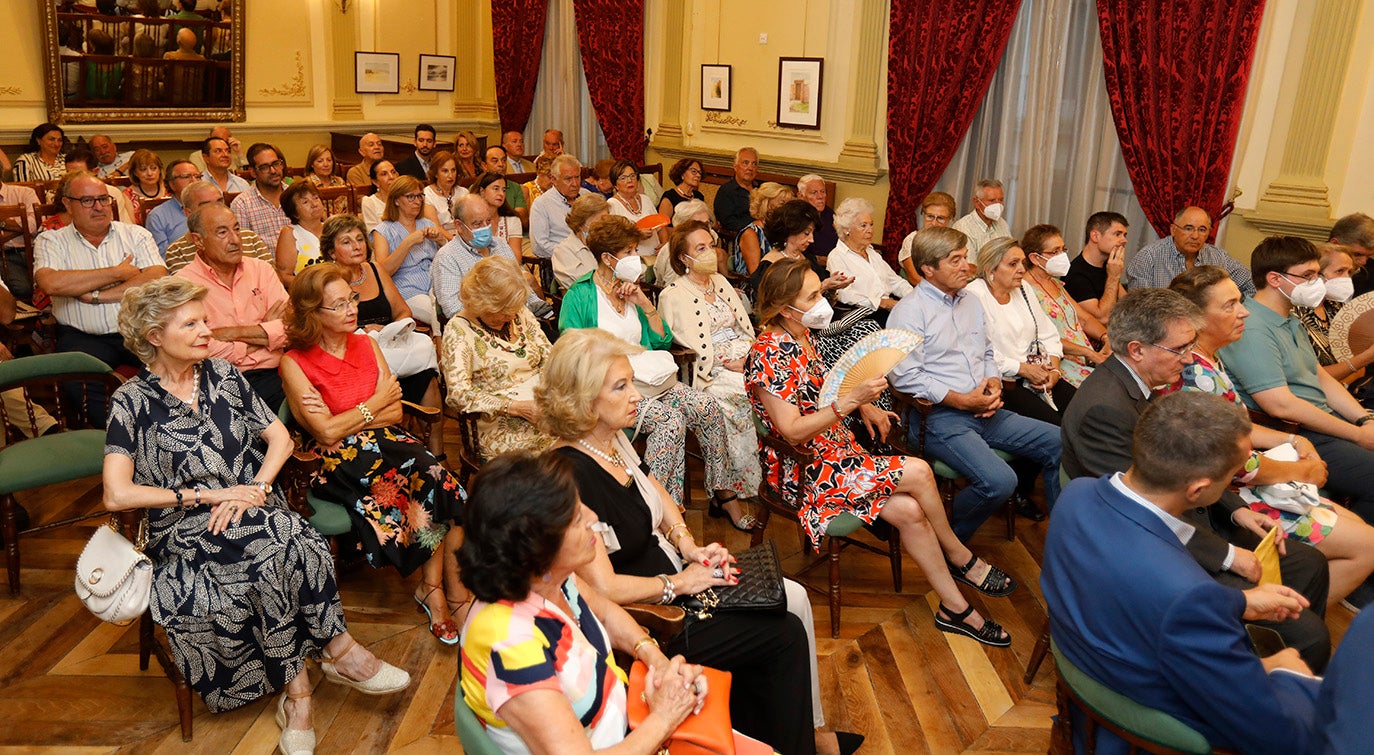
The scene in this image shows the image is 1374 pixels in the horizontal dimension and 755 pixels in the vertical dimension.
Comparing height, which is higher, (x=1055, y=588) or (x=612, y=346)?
(x=612, y=346)

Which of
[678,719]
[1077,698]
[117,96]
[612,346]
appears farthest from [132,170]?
[1077,698]

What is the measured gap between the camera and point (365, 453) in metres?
3.48

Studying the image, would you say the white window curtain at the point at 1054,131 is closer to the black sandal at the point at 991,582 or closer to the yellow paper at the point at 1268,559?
the black sandal at the point at 991,582

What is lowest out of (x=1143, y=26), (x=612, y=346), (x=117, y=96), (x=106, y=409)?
(x=106, y=409)

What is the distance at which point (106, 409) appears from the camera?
13.6 ft

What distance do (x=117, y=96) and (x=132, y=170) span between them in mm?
3048

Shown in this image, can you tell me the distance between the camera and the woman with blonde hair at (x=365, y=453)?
11.3ft

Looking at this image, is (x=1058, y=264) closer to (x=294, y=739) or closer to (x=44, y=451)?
(x=294, y=739)

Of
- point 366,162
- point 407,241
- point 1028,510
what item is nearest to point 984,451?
point 1028,510

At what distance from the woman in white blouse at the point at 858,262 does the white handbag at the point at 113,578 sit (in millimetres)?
3719

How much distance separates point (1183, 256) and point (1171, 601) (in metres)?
4.10

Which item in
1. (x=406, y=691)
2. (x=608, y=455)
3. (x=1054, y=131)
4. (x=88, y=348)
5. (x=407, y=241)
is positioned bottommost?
(x=406, y=691)

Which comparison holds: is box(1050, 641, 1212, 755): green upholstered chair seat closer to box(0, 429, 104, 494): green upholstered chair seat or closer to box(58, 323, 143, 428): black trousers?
box(0, 429, 104, 494): green upholstered chair seat

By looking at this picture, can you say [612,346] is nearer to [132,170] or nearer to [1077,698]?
[1077,698]
